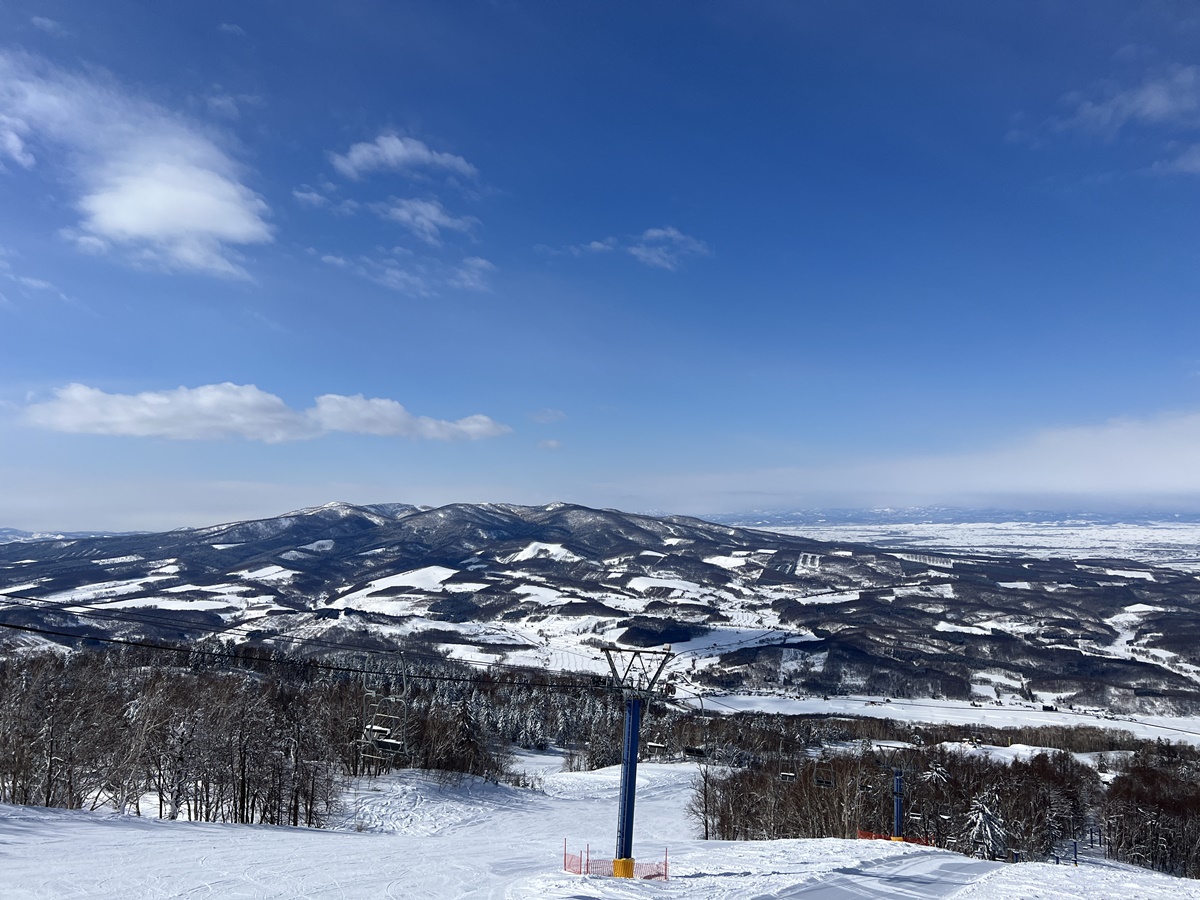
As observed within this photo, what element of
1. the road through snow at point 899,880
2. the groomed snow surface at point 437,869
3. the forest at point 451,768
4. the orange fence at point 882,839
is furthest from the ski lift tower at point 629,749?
the orange fence at point 882,839

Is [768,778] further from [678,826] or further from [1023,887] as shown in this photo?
[1023,887]

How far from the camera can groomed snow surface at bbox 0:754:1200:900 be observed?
23.5 metres

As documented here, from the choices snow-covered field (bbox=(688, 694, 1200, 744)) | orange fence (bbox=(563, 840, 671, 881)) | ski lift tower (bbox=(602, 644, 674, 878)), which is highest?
ski lift tower (bbox=(602, 644, 674, 878))

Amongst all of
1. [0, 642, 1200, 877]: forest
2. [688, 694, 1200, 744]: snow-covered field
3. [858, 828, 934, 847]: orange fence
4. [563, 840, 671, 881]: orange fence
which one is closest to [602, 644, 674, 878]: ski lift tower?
[563, 840, 671, 881]: orange fence

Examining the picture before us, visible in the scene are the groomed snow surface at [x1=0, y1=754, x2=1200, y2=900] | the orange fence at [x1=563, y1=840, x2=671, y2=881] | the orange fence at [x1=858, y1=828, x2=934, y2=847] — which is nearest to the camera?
the groomed snow surface at [x1=0, y1=754, x2=1200, y2=900]

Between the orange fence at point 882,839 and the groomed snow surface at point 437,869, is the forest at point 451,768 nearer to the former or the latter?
the orange fence at point 882,839

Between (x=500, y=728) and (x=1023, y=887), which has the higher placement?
(x=1023, y=887)

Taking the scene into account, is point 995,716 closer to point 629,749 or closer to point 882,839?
point 882,839

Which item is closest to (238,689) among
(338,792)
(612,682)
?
(338,792)

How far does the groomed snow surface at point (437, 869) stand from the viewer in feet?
77.1

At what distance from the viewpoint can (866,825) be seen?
224 feet

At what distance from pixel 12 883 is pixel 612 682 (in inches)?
842

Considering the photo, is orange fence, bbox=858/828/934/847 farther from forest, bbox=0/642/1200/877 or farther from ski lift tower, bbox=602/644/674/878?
ski lift tower, bbox=602/644/674/878

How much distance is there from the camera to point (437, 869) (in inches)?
1158
